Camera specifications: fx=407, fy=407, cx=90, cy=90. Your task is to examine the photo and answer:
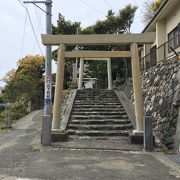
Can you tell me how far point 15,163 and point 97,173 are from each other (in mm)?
2313

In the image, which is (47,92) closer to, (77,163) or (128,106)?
(77,163)

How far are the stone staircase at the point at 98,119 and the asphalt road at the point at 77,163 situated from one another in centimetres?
137

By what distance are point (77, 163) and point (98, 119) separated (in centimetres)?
707

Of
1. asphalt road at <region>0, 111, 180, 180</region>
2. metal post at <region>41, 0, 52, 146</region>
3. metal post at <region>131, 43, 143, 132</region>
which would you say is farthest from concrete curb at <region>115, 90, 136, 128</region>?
metal post at <region>41, 0, 52, 146</region>

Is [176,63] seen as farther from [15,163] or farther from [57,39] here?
[15,163]

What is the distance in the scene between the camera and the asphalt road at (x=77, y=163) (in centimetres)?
889

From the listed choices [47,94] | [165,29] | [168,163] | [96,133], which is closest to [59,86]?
[47,94]

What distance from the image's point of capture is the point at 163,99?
16266 mm

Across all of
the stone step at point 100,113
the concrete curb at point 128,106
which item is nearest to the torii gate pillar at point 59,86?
the stone step at point 100,113

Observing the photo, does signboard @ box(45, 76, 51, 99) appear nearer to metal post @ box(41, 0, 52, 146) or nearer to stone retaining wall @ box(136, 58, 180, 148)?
metal post @ box(41, 0, 52, 146)

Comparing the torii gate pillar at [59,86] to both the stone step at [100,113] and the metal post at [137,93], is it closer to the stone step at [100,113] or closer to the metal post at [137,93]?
the metal post at [137,93]

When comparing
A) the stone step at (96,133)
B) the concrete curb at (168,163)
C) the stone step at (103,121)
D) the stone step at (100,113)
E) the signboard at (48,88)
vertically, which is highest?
the signboard at (48,88)

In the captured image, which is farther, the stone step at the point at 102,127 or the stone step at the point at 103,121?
the stone step at the point at 103,121

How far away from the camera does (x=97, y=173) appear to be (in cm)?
912
